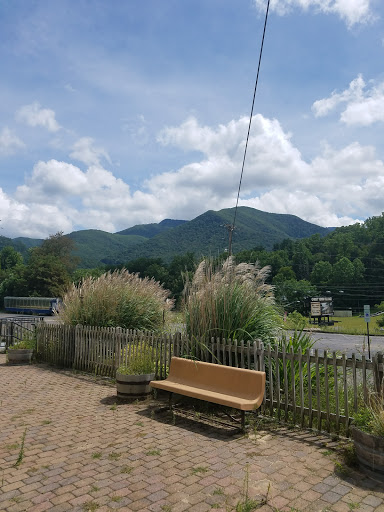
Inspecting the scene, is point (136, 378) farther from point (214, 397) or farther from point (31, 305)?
point (31, 305)

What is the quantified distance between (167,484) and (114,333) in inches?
205

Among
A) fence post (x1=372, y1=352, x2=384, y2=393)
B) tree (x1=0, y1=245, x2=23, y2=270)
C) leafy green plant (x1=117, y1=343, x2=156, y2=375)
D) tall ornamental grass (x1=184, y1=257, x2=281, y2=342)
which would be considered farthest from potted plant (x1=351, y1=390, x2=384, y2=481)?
tree (x1=0, y1=245, x2=23, y2=270)

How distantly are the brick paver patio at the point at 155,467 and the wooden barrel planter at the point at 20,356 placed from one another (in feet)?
15.0

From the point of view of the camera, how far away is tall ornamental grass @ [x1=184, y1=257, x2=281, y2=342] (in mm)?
6691

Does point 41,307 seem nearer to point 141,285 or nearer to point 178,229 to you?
point 141,285

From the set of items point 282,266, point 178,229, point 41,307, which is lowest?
point 41,307

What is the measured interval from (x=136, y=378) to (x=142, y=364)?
43cm

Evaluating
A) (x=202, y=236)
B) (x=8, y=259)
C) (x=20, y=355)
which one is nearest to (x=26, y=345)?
(x=20, y=355)

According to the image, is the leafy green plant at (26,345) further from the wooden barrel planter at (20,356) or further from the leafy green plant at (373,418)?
the leafy green plant at (373,418)

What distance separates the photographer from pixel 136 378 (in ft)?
22.3

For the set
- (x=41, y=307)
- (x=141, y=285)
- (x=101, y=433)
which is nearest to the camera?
(x=101, y=433)

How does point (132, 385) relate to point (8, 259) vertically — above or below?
below

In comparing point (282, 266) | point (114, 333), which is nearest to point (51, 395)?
point (114, 333)

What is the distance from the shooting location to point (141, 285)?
10477mm
